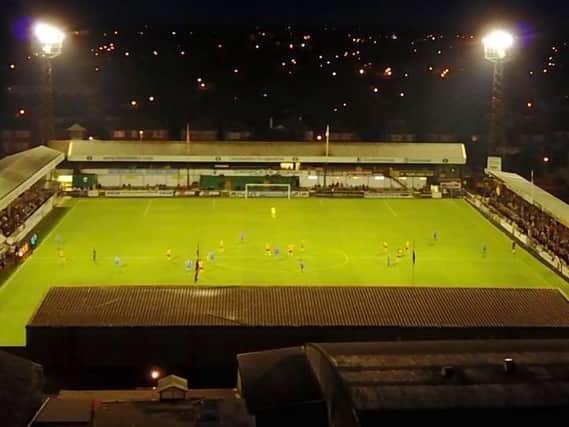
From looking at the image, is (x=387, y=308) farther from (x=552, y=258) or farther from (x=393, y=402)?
(x=552, y=258)

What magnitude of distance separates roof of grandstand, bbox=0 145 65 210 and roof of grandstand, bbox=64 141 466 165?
1561 mm

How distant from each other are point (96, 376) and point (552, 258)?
26.8 ft

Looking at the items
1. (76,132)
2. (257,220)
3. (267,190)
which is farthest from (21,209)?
(76,132)

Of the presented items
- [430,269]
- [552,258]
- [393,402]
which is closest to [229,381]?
[393,402]

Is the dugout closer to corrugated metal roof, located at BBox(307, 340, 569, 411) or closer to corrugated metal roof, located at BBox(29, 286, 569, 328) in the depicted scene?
corrugated metal roof, located at BBox(29, 286, 569, 328)

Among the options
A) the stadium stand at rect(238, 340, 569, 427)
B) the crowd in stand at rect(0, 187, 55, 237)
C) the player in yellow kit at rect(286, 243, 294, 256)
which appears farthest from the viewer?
the crowd in stand at rect(0, 187, 55, 237)

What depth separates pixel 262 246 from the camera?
13.7 metres

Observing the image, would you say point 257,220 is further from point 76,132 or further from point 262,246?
point 76,132

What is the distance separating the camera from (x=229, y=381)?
7.93 m

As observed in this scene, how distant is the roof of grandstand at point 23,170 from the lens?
45.4 feet

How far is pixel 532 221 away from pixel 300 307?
8116 millimetres

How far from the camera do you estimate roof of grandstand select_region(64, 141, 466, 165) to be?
2027cm

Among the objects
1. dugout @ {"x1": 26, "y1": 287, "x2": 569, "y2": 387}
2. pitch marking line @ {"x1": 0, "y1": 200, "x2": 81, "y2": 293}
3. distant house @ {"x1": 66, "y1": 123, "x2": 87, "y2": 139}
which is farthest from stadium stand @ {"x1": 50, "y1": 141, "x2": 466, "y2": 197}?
dugout @ {"x1": 26, "y1": 287, "x2": 569, "y2": 387}

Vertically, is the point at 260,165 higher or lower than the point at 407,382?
higher
